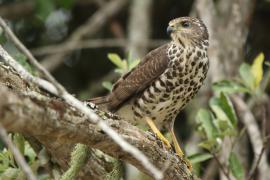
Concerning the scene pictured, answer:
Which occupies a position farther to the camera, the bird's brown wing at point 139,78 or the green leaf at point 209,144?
the bird's brown wing at point 139,78

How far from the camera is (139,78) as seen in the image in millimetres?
5008

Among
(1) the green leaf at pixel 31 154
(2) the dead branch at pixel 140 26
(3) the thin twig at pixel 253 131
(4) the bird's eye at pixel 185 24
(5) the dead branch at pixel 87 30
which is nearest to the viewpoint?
(1) the green leaf at pixel 31 154

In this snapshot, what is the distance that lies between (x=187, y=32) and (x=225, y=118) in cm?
69

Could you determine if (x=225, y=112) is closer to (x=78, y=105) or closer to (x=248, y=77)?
(x=248, y=77)

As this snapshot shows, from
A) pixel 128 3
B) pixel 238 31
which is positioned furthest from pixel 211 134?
pixel 128 3

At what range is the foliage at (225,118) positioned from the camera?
15.4 feet

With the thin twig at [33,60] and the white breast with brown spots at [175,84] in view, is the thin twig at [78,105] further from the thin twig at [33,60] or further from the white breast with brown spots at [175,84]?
the white breast with brown spots at [175,84]

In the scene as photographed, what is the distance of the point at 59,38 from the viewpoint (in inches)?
309

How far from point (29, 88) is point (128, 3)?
13.5 feet

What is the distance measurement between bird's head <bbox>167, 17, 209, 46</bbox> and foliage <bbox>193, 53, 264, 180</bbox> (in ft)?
1.17

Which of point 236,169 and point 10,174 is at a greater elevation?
point 10,174

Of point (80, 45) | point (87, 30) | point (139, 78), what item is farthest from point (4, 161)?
point (87, 30)

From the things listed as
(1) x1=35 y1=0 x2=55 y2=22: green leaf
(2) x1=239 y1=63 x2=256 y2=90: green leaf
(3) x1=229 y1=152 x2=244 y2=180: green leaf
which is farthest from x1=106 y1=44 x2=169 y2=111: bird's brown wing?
(1) x1=35 y1=0 x2=55 y2=22: green leaf

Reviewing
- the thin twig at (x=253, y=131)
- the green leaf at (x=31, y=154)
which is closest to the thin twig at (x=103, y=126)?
the green leaf at (x=31, y=154)
